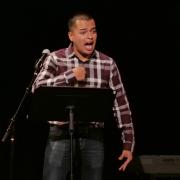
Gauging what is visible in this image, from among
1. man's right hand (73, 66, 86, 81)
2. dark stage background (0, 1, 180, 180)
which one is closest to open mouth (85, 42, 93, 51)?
man's right hand (73, 66, 86, 81)

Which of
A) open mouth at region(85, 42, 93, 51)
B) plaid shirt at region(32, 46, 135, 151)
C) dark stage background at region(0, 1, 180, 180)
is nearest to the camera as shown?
plaid shirt at region(32, 46, 135, 151)

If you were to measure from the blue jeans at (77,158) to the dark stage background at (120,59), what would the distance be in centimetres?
106

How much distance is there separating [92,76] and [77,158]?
52 cm

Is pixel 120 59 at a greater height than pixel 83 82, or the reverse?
pixel 120 59

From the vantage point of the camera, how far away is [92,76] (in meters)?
2.83

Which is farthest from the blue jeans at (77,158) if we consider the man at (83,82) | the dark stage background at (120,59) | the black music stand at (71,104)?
the dark stage background at (120,59)

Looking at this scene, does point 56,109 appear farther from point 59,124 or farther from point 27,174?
point 27,174

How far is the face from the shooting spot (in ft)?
9.32

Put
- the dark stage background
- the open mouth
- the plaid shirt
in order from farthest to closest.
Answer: the dark stage background < the open mouth < the plaid shirt

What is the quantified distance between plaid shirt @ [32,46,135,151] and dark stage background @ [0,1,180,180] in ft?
3.34

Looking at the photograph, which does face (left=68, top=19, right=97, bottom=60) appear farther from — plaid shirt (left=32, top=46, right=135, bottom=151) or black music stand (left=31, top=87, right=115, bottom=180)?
black music stand (left=31, top=87, right=115, bottom=180)

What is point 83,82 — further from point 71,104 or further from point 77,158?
point 77,158

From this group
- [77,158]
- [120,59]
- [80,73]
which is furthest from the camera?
[120,59]

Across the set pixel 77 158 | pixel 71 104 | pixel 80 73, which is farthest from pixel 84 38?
pixel 77 158
